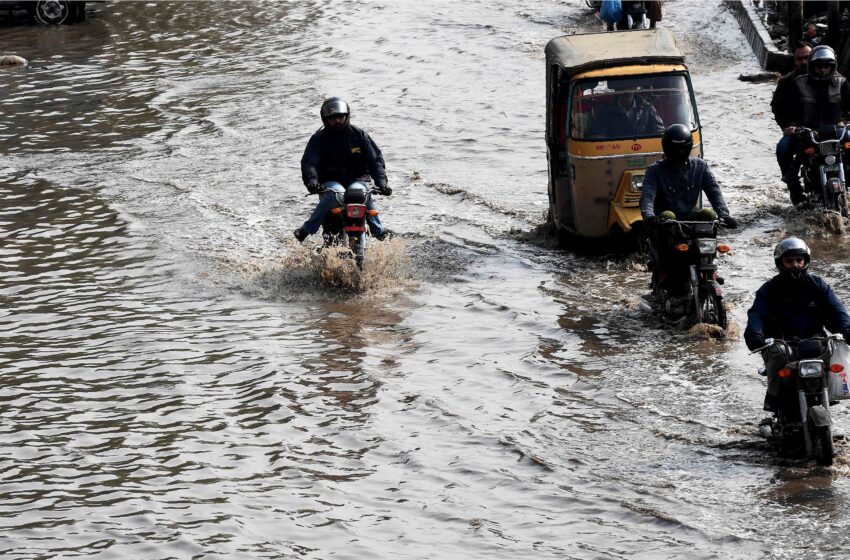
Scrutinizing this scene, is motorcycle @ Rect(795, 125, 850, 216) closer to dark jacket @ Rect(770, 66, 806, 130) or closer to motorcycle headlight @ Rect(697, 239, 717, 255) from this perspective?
dark jacket @ Rect(770, 66, 806, 130)

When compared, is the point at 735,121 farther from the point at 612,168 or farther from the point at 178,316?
the point at 178,316

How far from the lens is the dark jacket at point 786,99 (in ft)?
47.7

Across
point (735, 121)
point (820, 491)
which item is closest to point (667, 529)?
point (820, 491)

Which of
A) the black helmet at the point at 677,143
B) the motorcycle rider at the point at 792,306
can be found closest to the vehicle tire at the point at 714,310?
the black helmet at the point at 677,143

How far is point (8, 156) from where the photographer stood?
19.6 m

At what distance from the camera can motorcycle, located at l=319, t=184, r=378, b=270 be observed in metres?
12.9

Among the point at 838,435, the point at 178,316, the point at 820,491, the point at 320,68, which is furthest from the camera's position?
the point at 320,68

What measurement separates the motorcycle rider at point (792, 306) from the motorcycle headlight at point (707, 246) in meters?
2.37

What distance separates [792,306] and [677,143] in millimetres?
3286

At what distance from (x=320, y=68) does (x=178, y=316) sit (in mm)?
14579

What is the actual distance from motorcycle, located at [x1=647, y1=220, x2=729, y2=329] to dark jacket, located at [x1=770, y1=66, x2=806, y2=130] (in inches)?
143

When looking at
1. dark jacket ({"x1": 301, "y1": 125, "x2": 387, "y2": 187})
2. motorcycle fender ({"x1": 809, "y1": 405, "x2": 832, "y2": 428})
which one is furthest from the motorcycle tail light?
motorcycle fender ({"x1": 809, "y1": 405, "x2": 832, "y2": 428})

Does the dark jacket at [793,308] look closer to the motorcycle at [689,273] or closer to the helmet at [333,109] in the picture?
the motorcycle at [689,273]

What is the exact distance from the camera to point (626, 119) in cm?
1366
